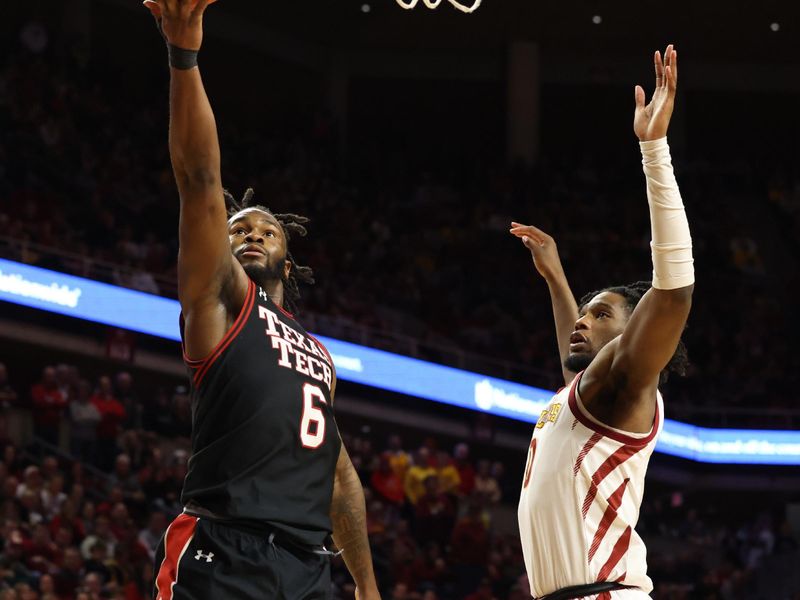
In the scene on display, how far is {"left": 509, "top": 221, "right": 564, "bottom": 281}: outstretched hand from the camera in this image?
5.52 m

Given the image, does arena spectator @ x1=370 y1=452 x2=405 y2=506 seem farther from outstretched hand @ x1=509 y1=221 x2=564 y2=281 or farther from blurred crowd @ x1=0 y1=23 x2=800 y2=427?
outstretched hand @ x1=509 y1=221 x2=564 y2=281

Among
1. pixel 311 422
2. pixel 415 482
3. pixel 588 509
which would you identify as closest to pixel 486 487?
pixel 415 482

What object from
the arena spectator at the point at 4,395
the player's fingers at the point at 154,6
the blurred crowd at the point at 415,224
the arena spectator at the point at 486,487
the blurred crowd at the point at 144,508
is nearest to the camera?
the player's fingers at the point at 154,6

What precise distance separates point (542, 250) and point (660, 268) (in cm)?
150

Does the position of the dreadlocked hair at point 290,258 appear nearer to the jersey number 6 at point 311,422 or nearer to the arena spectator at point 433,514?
the jersey number 6 at point 311,422

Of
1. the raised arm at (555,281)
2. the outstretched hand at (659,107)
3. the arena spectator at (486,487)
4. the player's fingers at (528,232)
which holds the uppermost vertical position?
the outstretched hand at (659,107)

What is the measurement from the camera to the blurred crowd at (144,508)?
33.4 ft

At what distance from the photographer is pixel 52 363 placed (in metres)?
13.8

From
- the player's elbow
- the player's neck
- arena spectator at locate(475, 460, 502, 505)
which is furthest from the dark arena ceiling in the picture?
the player's elbow

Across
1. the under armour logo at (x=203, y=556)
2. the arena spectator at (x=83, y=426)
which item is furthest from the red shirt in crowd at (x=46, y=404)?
the under armour logo at (x=203, y=556)

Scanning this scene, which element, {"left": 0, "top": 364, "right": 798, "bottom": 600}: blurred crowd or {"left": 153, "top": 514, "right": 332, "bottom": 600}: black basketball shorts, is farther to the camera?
{"left": 0, "top": 364, "right": 798, "bottom": 600}: blurred crowd

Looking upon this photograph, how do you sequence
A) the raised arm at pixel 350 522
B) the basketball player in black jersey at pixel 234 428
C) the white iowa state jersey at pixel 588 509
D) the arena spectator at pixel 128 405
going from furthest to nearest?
the arena spectator at pixel 128 405 < the raised arm at pixel 350 522 < the white iowa state jersey at pixel 588 509 < the basketball player in black jersey at pixel 234 428

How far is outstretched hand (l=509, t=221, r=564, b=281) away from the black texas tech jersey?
66.3 inches

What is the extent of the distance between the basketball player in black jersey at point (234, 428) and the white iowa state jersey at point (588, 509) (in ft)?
2.46
